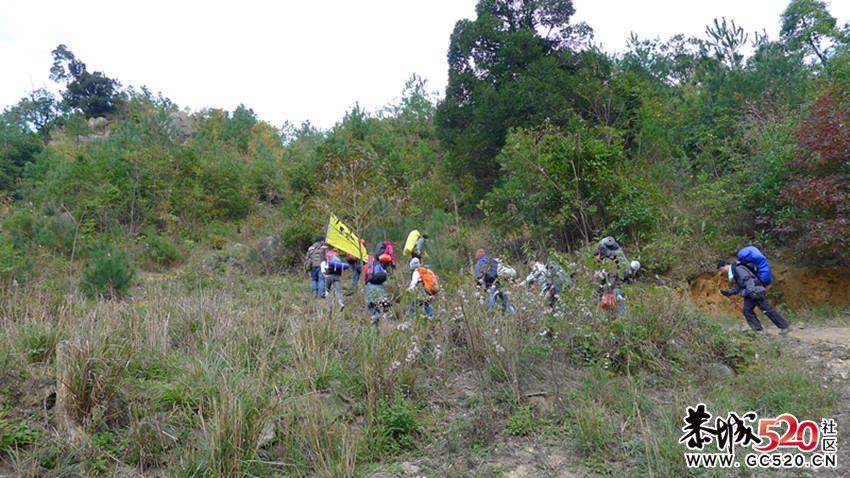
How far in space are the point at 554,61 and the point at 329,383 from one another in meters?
12.8

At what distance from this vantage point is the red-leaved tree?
8445 millimetres

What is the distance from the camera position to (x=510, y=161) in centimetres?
1266

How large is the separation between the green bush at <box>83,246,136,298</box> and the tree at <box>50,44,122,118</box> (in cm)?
3301

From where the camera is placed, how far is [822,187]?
852 cm

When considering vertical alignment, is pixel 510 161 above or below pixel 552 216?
above

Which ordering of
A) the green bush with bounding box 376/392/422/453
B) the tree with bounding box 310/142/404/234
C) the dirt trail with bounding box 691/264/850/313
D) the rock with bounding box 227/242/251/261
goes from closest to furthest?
1. the green bush with bounding box 376/392/422/453
2. the tree with bounding box 310/142/404/234
3. the dirt trail with bounding box 691/264/850/313
4. the rock with bounding box 227/242/251/261

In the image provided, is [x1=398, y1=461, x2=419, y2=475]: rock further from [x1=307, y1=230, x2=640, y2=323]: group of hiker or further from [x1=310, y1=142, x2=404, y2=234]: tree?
[x1=310, y1=142, x2=404, y2=234]: tree

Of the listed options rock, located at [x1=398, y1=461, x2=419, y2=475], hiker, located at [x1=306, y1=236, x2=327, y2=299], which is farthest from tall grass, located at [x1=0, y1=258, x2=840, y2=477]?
hiker, located at [x1=306, y1=236, x2=327, y2=299]

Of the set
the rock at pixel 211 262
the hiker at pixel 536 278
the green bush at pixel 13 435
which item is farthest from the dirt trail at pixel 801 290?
the rock at pixel 211 262

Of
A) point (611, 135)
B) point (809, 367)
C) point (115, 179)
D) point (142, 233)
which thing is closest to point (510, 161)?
point (611, 135)

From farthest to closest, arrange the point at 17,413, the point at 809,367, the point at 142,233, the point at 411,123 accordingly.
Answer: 1. the point at 411,123
2. the point at 142,233
3. the point at 809,367
4. the point at 17,413

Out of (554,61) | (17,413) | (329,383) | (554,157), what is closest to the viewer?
(17,413)

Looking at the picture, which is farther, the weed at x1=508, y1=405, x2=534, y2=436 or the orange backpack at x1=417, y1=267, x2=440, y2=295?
the orange backpack at x1=417, y1=267, x2=440, y2=295

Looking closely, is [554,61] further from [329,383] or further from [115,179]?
[115,179]
